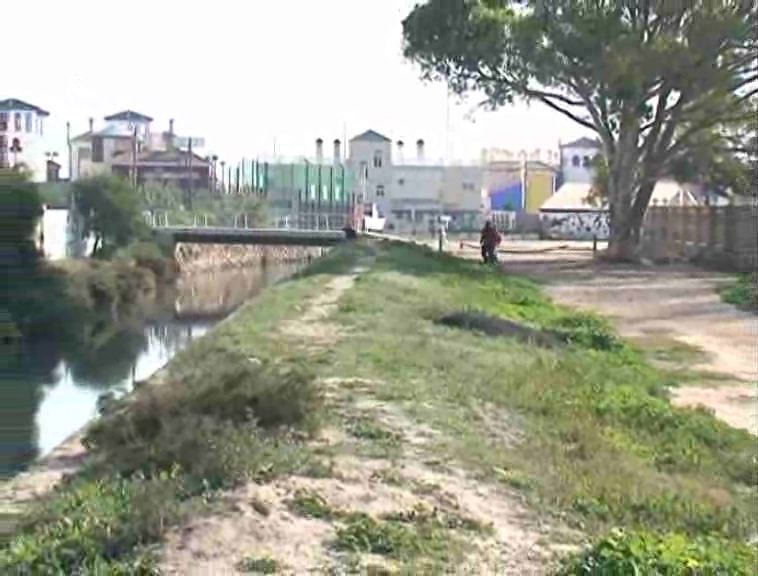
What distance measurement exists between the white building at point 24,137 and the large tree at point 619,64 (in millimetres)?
22059

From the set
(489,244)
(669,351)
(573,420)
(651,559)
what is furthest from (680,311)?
(651,559)

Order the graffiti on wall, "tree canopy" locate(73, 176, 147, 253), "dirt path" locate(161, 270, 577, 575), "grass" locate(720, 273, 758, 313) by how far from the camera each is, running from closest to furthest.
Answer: "dirt path" locate(161, 270, 577, 575)
"tree canopy" locate(73, 176, 147, 253)
"grass" locate(720, 273, 758, 313)
the graffiti on wall

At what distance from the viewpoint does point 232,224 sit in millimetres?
32812

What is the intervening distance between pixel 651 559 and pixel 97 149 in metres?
12.8

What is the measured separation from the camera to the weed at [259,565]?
5184 millimetres

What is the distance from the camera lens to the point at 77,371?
656 inches

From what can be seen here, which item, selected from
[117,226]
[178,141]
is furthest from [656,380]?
[178,141]

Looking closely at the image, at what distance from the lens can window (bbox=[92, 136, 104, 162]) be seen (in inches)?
647

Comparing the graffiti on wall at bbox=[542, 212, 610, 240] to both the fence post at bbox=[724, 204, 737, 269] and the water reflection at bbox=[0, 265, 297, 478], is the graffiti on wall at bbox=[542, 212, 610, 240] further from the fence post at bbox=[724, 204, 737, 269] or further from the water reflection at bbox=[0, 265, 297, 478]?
the water reflection at bbox=[0, 265, 297, 478]

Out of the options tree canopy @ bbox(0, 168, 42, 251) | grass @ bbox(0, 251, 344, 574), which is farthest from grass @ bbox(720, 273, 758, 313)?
grass @ bbox(0, 251, 344, 574)

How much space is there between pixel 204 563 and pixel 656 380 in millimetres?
9043

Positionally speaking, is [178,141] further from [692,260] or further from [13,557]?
[13,557]

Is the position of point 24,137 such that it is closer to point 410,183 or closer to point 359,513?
point 359,513

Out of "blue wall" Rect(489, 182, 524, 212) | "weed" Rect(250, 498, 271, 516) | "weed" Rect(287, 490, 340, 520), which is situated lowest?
"weed" Rect(287, 490, 340, 520)
